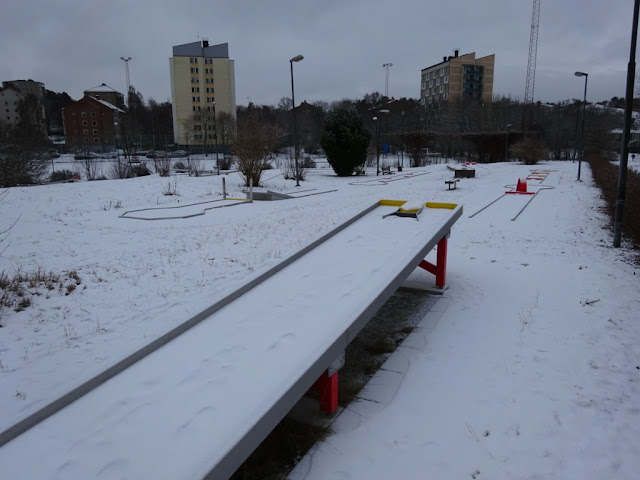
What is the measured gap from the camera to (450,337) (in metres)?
5.60

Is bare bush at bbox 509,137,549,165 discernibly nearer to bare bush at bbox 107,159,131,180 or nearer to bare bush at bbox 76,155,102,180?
bare bush at bbox 107,159,131,180

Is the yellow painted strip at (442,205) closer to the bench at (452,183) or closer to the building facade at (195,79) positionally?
the bench at (452,183)

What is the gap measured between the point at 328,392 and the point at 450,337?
2.16 m

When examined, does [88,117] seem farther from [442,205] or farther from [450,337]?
[450,337]

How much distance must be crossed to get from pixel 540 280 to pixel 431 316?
2.50 m

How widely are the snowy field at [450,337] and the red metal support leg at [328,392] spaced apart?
0.17 metres

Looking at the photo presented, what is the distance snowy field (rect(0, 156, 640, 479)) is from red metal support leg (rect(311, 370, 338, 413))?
0.55 feet

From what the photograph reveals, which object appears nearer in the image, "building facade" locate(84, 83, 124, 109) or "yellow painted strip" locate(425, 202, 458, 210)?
"yellow painted strip" locate(425, 202, 458, 210)

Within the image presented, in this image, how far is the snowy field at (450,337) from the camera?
11.7 feet

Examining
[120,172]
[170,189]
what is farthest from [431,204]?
[120,172]

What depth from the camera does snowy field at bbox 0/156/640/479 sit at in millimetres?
3557

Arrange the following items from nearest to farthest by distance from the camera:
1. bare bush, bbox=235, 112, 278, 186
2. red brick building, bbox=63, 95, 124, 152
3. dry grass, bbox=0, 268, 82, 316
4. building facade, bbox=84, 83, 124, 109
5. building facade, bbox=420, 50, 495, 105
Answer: dry grass, bbox=0, 268, 82, 316 < bare bush, bbox=235, 112, 278, 186 < red brick building, bbox=63, 95, 124, 152 < building facade, bbox=84, 83, 124, 109 < building facade, bbox=420, 50, 495, 105

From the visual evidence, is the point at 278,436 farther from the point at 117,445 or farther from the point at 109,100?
the point at 109,100

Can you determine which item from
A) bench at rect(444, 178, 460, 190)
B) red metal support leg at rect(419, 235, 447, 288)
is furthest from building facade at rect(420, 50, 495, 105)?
red metal support leg at rect(419, 235, 447, 288)
